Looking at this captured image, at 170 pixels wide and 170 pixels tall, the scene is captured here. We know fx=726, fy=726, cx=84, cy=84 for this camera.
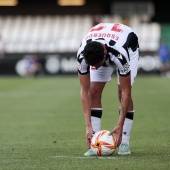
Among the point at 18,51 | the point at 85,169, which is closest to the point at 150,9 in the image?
the point at 18,51

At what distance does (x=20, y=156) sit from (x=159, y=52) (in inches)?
1220

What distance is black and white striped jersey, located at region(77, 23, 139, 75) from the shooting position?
823cm

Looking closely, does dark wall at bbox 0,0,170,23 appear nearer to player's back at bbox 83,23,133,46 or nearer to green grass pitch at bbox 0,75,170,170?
green grass pitch at bbox 0,75,170,170

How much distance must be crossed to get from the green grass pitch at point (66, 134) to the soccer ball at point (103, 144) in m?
0.12

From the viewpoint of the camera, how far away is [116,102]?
61.3 ft

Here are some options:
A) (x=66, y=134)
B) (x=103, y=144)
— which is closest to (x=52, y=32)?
(x=66, y=134)

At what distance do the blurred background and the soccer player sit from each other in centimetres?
2795

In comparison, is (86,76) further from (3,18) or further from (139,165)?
(3,18)

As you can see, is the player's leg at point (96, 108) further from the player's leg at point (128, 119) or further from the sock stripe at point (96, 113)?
the player's leg at point (128, 119)

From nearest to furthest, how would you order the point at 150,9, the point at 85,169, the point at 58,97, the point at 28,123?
the point at 85,169
the point at 28,123
the point at 58,97
the point at 150,9

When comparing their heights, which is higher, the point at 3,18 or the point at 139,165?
the point at 139,165

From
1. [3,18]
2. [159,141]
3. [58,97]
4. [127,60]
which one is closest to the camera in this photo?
[127,60]

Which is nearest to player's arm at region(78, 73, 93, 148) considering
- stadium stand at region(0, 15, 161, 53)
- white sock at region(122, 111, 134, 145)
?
white sock at region(122, 111, 134, 145)

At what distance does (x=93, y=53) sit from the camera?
7.80 m
